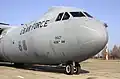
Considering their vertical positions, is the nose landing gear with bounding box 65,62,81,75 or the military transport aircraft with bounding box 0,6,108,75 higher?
the military transport aircraft with bounding box 0,6,108,75

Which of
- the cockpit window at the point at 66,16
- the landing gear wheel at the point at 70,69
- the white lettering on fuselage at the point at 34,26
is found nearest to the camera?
the landing gear wheel at the point at 70,69

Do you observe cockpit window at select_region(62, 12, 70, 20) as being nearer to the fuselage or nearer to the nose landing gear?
the fuselage

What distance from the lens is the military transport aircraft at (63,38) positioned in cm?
1256

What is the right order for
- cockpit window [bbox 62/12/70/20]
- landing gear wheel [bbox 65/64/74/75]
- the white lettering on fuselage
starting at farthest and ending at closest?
the white lettering on fuselage < cockpit window [bbox 62/12/70/20] < landing gear wheel [bbox 65/64/74/75]

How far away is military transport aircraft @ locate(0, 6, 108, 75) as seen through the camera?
12.6 metres

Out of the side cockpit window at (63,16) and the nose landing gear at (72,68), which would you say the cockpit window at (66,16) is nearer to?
the side cockpit window at (63,16)

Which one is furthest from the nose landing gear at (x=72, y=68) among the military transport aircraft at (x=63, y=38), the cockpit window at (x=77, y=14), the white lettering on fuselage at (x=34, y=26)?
the white lettering on fuselage at (x=34, y=26)

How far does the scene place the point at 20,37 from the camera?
57.7 feet

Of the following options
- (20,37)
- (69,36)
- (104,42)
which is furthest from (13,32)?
(104,42)

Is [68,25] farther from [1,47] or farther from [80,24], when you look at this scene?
[1,47]

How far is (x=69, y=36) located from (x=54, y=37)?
4.04ft

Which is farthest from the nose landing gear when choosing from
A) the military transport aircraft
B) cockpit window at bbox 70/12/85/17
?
cockpit window at bbox 70/12/85/17

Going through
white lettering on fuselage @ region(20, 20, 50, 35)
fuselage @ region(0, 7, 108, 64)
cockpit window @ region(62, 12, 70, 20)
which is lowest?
fuselage @ region(0, 7, 108, 64)

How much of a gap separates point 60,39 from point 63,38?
0.27 metres
